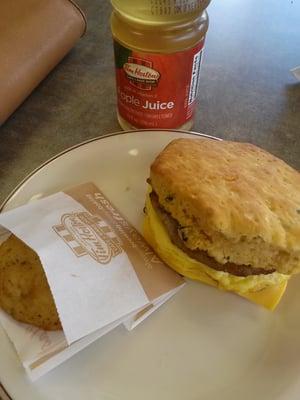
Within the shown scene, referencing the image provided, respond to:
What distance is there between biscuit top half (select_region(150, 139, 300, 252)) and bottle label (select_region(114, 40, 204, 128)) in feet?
0.45

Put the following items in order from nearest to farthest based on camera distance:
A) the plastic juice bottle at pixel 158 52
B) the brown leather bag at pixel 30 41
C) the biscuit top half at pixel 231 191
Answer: the biscuit top half at pixel 231 191
the plastic juice bottle at pixel 158 52
the brown leather bag at pixel 30 41

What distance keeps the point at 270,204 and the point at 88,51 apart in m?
0.73

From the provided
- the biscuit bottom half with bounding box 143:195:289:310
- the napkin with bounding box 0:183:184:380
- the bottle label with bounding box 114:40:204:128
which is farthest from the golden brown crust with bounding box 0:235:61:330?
the bottle label with bounding box 114:40:204:128

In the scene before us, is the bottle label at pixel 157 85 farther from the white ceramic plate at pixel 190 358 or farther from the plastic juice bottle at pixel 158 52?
the white ceramic plate at pixel 190 358

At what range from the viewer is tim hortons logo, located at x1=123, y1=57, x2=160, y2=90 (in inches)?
31.8

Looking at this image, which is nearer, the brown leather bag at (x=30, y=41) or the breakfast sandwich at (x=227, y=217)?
the breakfast sandwich at (x=227, y=217)

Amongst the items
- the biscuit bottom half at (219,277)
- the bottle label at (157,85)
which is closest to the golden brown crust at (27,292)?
the biscuit bottom half at (219,277)

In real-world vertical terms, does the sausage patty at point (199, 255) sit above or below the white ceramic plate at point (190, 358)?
above

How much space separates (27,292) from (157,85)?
43 cm

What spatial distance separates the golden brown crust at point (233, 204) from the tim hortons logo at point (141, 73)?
167mm

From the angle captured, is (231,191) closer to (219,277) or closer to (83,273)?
(219,277)

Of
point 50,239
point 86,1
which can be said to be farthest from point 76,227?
point 86,1

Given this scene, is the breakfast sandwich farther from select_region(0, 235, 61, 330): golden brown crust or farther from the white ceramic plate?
select_region(0, 235, 61, 330): golden brown crust

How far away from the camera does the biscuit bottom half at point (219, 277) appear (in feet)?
2.27
